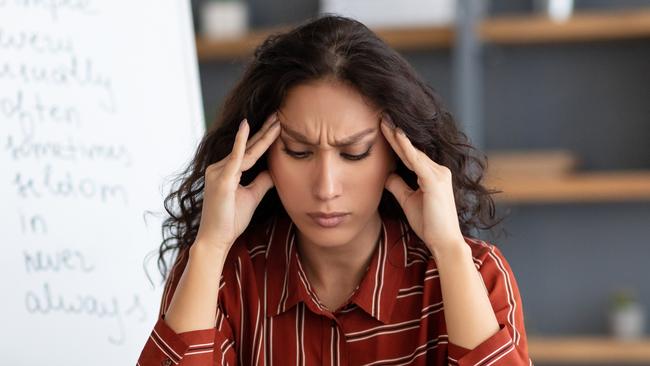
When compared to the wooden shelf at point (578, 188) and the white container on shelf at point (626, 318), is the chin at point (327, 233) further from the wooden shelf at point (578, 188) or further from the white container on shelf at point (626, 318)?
the white container on shelf at point (626, 318)

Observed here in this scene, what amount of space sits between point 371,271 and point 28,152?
657 mm

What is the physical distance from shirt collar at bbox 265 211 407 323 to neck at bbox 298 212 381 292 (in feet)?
0.05

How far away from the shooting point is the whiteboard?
1.71 metres

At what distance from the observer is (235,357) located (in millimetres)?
1516

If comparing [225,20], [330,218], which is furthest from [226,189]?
[225,20]

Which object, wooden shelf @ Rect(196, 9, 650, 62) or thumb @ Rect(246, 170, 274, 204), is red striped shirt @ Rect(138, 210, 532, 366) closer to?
thumb @ Rect(246, 170, 274, 204)

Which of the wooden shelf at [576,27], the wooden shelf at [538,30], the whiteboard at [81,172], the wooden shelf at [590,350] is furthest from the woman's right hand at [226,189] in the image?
the wooden shelf at [590,350]

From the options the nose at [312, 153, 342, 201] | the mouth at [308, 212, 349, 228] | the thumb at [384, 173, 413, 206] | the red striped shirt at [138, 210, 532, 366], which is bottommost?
the red striped shirt at [138, 210, 532, 366]

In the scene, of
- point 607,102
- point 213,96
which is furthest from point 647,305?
point 213,96

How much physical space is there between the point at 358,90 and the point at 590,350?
6.80ft

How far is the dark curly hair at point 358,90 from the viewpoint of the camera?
1401 millimetres

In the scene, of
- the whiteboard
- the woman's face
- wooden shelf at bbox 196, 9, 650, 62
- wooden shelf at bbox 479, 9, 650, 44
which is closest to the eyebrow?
the woman's face

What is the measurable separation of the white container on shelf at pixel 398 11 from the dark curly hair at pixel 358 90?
5.58 ft

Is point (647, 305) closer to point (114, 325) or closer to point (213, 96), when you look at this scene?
A: point (213, 96)
